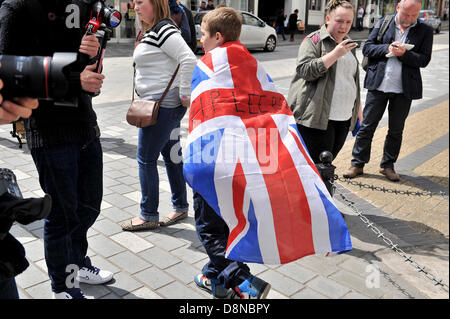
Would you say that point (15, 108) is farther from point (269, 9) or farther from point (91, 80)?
point (269, 9)

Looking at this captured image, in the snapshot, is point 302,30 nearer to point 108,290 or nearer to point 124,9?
point 124,9

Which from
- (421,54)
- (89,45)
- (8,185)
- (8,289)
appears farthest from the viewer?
(421,54)

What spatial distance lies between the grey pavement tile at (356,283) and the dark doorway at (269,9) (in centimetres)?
3236

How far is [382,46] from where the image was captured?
502 cm

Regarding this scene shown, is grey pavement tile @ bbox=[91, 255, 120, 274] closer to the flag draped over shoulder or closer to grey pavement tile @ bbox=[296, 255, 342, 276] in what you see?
the flag draped over shoulder

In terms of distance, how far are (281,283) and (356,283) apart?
1.68ft

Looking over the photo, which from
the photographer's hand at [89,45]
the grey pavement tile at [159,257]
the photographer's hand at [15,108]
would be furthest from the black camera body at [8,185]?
the grey pavement tile at [159,257]

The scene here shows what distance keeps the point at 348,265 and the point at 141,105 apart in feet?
6.42

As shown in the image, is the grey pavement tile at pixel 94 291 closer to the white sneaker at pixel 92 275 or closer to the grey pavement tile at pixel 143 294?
the white sneaker at pixel 92 275

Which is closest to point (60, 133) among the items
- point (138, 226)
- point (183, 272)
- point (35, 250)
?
point (183, 272)

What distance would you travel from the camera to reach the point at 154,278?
3.19 m

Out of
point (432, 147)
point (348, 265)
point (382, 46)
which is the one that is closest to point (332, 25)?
point (382, 46)

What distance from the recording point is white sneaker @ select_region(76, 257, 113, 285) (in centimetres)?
306
